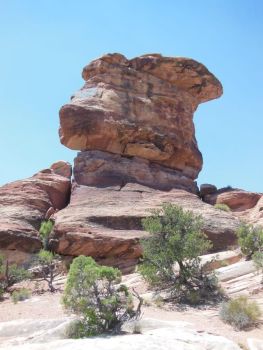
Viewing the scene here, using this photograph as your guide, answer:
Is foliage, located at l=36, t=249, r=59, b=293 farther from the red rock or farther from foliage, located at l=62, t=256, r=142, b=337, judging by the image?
foliage, located at l=62, t=256, r=142, b=337

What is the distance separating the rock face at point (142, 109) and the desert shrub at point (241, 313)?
20.5m

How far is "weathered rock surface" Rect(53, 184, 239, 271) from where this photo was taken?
2544cm

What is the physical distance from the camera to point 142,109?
35344 millimetres

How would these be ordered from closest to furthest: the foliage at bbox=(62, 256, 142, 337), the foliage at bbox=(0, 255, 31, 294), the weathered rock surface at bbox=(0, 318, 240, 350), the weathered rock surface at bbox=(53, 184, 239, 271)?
the weathered rock surface at bbox=(0, 318, 240, 350), the foliage at bbox=(62, 256, 142, 337), the foliage at bbox=(0, 255, 31, 294), the weathered rock surface at bbox=(53, 184, 239, 271)

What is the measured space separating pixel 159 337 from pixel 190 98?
96.9ft

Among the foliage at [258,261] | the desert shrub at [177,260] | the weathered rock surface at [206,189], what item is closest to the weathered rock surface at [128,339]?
the desert shrub at [177,260]

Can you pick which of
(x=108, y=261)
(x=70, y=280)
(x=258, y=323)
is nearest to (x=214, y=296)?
(x=258, y=323)

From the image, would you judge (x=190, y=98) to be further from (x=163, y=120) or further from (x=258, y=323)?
(x=258, y=323)

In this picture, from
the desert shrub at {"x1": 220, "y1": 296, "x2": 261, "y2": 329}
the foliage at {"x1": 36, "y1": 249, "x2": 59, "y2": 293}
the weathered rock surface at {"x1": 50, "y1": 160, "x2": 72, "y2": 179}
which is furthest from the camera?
the weathered rock surface at {"x1": 50, "y1": 160, "x2": 72, "y2": 179}

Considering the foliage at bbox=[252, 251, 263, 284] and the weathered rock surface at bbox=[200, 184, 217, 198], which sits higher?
the weathered rock surface at bbox=[200, 184, 217, 198]

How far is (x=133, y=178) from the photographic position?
3275cm

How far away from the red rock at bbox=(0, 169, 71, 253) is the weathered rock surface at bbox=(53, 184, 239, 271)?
1751 millimetres

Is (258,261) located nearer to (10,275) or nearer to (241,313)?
(241,313)

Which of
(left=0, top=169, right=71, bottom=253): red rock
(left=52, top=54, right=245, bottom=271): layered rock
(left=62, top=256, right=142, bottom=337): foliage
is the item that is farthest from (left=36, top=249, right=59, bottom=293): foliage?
(left=62, top=256, right=142, bottom=337): foliage
